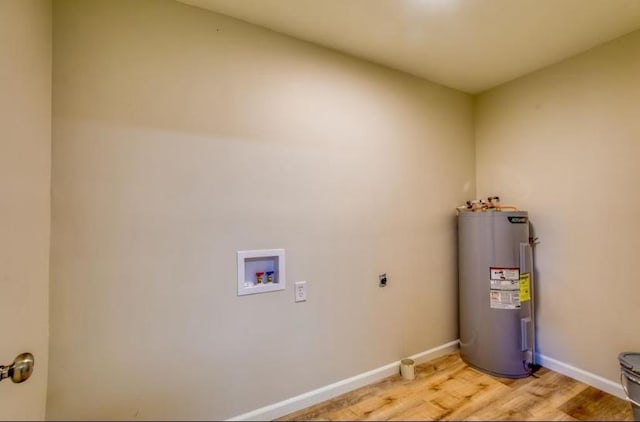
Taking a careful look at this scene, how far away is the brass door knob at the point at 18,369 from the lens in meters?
0.85

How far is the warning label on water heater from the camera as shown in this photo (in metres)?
2.20

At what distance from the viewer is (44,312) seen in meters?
1.26

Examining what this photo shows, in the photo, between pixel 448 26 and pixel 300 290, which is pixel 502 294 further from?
pixel 448 26

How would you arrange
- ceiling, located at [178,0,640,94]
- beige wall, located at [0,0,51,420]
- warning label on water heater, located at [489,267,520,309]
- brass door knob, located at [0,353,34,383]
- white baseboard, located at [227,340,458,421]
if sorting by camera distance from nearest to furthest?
brass door knob, located at [0,353,34,383]
beige wall, located at [0,0,51,420]
ceiling, located at [178,0,640,94]
white baseboard, located at [227,340,458,421]
warning label on water heater, located at [489,267,520,309]

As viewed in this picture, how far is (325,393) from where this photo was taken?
1965 mm

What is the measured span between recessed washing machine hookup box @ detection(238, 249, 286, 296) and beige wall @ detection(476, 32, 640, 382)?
2.18 metres

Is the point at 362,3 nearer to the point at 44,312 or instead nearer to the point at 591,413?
the point at 44,312

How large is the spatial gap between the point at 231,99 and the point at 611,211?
2.66m

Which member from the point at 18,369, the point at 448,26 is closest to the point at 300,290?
the point at 18,369

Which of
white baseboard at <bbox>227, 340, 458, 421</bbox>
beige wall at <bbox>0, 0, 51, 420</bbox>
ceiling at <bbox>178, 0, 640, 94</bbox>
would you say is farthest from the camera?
white baseboard at <bbox>227, 340, 458, 421</bbox>

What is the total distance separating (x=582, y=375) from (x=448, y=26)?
2.68 m

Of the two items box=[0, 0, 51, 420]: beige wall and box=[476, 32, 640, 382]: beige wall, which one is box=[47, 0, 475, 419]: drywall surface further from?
box=[476, 32, 640, 382]: beige wall

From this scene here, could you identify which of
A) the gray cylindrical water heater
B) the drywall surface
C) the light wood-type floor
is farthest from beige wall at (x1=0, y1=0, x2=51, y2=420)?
the gray cylindrical water heater

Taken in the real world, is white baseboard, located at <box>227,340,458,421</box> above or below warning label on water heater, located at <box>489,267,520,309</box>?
below
